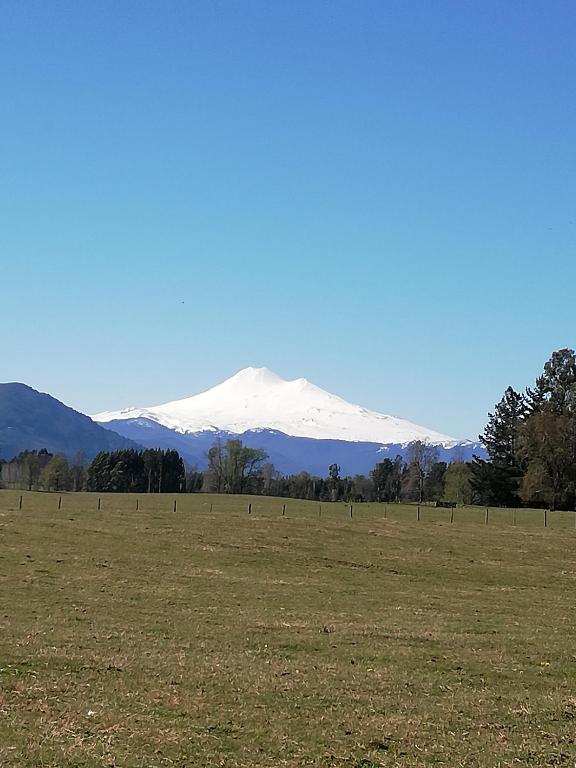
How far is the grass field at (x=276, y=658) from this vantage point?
1355 centimetres

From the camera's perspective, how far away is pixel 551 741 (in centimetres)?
1412

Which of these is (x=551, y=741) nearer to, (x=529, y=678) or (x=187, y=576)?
(x=529, y=678)

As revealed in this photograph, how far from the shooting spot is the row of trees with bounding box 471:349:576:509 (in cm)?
10644

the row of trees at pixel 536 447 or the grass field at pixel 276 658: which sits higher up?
the row of trees at pixel 536 447

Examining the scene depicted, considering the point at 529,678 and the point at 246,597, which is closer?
the point at 529,678

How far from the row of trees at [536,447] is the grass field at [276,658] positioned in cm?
5750

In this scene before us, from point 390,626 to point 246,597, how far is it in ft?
27.0

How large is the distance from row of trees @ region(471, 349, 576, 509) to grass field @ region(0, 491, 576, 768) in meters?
57.5

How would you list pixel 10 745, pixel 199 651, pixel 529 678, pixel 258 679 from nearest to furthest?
pixel 10 745
pixel 258 679
pixel 529 678
pixel 199 651

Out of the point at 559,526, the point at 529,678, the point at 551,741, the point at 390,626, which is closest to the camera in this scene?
the point at 551,741

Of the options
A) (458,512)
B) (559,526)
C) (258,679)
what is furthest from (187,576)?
(458,512)

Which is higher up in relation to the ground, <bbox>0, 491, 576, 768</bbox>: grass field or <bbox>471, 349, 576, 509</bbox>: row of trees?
<bbox>471, 349, 576, 509</bbox>: row of trees

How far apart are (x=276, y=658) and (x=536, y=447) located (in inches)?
3637

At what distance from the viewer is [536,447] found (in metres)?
108
